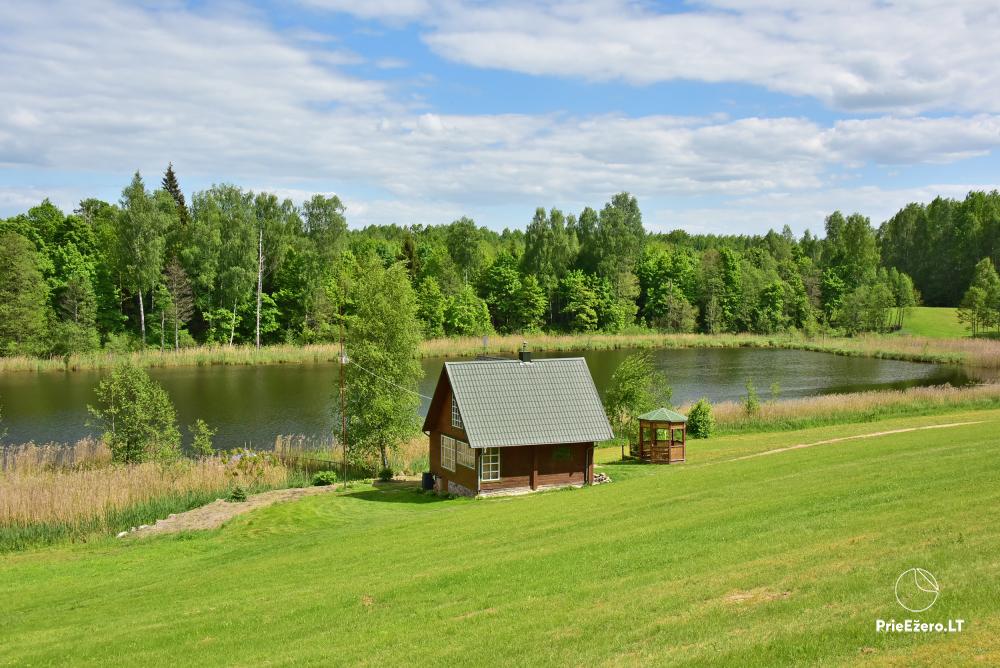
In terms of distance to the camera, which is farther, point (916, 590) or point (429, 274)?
point (429, 274)

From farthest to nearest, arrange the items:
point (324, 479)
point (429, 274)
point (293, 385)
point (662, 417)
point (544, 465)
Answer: point (429, 274) < point (293, 385) < point (662, 417) < point (324, 479) < point (544, 465)

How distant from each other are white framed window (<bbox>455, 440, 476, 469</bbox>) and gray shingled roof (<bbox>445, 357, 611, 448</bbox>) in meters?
0.92

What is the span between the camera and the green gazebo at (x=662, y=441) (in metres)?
30.8

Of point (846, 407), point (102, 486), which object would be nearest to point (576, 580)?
point (102, 486)

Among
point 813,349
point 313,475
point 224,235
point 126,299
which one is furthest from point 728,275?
point 313,475

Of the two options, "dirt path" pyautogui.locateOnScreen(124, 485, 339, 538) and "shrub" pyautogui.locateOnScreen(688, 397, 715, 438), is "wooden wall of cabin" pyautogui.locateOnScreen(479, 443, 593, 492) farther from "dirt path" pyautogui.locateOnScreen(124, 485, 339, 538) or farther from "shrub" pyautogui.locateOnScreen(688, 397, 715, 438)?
"shrub" pyautogui.locateOnScreen(688, 397, 715, 438)

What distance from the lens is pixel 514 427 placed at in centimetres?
2689

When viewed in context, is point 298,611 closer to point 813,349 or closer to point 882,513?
point 882,513

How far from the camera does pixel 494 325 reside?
301 feet

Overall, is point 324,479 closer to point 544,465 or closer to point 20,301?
point 544,465

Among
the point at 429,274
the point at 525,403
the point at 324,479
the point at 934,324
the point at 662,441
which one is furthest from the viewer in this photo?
the point at 934,324

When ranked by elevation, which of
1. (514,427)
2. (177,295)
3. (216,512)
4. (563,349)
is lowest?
(216,512)

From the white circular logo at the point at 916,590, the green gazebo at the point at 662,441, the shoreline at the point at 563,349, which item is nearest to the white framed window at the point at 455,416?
the green gazebo at the point at 662,441

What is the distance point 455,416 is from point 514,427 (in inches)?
93.0
